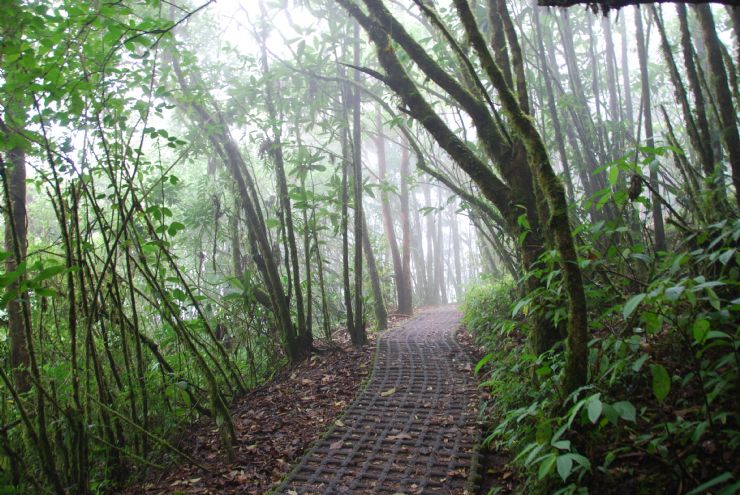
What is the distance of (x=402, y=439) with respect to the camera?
352 cm

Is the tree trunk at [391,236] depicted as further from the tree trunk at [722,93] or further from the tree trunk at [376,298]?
the tree trunk at [722,93]

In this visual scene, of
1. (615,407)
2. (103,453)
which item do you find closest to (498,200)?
(615,407)

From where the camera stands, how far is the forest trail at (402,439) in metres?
2.97

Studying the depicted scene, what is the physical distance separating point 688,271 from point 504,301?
4420mm

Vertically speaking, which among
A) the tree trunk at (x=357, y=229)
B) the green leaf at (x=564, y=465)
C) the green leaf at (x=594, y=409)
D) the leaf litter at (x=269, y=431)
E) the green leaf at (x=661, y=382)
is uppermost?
the tree trunk at (x=357, y=229)

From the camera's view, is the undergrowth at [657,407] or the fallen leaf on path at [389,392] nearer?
the undergrowth at [657,407]

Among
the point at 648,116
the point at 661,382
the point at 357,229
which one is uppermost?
the point at 648,116

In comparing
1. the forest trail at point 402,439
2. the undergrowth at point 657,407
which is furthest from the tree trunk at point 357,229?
the undergrowth at point 657,407

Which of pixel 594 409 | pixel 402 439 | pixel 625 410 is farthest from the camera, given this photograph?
pixel 402 439

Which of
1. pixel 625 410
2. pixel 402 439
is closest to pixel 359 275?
pixel 402 439

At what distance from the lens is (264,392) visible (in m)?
5.34

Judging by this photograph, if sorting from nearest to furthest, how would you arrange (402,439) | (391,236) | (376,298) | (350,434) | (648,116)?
(402,439) < (350,434) < (648,116) < (376,298) < (391,236)

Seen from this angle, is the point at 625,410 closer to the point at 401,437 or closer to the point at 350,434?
the point at 401,437

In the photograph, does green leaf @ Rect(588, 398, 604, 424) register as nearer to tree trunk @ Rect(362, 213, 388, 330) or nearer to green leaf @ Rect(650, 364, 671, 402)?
green leaf @ Rect(650, 364, 671, 402)
